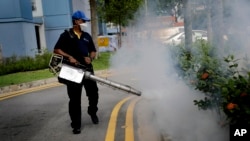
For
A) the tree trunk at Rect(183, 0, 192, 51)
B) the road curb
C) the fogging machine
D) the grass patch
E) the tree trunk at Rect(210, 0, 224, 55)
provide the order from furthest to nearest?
the grass patch
the road curb
the fogging machine
the tree trunk at Rect(183, 0, 192, 51)
the tree trunk at Rect(210, 0, 224, 55)

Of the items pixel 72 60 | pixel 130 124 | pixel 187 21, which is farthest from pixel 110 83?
pixel 187 21

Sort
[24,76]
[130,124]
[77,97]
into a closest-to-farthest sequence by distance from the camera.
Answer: [77,97], [130,124], [24,76]

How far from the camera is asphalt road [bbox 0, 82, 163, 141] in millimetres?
5355

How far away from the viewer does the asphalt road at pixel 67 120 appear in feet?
17.6

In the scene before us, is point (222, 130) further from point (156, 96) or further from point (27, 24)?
point (27, 24)

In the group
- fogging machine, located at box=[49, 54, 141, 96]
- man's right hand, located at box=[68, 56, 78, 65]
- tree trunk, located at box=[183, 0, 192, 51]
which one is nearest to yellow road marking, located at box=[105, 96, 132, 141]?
fogging machine, located at box=[49, 54, 141, 96]

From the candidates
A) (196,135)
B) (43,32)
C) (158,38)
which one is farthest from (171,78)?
(43,32)

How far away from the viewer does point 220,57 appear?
12.8 ft

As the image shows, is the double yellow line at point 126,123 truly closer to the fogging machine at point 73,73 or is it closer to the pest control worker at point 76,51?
the pest control worker at point 76,51

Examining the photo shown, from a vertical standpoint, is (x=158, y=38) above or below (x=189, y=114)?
above

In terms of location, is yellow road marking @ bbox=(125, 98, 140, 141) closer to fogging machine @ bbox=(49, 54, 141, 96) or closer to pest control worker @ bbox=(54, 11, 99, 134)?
fogging machine @ bbox=(49, 54, 141, 96)

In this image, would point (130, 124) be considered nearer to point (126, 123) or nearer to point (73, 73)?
point (126, 123)

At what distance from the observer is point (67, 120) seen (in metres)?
6.40

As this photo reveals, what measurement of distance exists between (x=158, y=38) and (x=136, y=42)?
909mm
